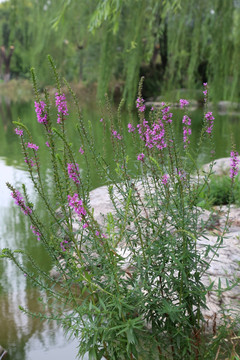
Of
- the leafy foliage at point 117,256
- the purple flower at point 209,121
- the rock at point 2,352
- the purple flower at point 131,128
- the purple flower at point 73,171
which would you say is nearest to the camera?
the leafy foliage at point 117,256

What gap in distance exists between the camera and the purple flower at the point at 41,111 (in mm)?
1760

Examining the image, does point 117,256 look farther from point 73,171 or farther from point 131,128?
point 131,128

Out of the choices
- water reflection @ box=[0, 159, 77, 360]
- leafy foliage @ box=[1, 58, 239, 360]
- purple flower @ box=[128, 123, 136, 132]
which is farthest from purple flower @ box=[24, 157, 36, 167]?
water reflection @ box=[0, 159, 77, 360]

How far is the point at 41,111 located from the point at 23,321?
2.28 m

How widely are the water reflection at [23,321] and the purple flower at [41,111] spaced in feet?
6.35

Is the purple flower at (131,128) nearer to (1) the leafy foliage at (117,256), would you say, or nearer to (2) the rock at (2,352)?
(1) the leafy foliage at (117,256)

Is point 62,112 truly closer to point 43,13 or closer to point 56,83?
point 56,83

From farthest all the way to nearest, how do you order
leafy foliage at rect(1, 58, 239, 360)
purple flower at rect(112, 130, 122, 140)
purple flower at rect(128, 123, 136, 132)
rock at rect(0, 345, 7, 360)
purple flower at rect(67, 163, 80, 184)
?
rock at rect(0, 345, 7, 360) < purple flower at rect(128, 123, 136, 132) < purple flower at rect(112, 130, 122, 140) < purple flower at rect(67, 163, 80, 184) < leafy foliage at rect(1, 58, 239, 360)

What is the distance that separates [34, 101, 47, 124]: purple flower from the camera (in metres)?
1.76

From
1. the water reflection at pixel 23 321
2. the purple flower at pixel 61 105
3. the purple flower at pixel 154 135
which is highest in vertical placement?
the purple flower at pixel 61 105

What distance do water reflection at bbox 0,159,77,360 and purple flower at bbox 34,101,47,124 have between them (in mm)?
1936

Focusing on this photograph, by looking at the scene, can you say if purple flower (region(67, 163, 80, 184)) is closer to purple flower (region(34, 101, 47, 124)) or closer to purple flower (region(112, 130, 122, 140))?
purple flower (region(34, 101, 47, 124))

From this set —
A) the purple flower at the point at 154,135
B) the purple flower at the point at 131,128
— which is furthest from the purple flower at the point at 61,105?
the purple flower at the point at 131,128

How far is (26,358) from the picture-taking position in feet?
9.92
